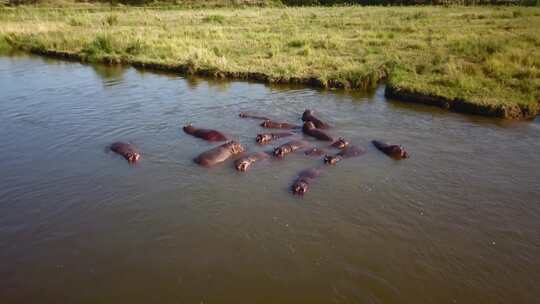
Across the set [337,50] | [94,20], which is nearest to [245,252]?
[337,50]

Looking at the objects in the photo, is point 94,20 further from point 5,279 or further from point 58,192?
point 5,279

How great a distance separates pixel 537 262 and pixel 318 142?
6.05m

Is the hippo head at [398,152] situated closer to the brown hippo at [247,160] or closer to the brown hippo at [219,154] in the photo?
the brown hippo at [247,160]

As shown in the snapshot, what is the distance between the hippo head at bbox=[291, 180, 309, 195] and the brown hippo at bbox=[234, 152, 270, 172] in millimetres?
1448

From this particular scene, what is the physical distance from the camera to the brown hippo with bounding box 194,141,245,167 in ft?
34.1

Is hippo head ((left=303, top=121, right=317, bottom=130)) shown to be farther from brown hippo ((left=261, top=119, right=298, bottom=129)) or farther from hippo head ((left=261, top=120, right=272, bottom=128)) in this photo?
hippo head ((left=261, top=120, right=272, bottom=128))

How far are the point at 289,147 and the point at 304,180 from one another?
1786 mm

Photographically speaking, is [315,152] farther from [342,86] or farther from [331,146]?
[342,86]

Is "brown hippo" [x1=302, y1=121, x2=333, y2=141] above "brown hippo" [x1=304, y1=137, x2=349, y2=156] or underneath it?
above

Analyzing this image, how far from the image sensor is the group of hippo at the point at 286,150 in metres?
10.1

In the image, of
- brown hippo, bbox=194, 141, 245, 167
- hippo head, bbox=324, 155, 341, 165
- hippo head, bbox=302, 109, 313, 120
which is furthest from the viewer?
hippo head, bbox=302, 109, 313, 120

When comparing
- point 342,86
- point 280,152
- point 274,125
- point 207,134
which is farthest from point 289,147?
point 342,86

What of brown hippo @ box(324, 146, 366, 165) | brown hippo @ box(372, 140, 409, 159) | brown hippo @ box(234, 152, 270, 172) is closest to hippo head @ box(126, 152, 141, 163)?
brown hippo @ box(234, 152, 270, 172)

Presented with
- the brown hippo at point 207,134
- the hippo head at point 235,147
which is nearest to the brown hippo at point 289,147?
the hippo head at point 235,147
